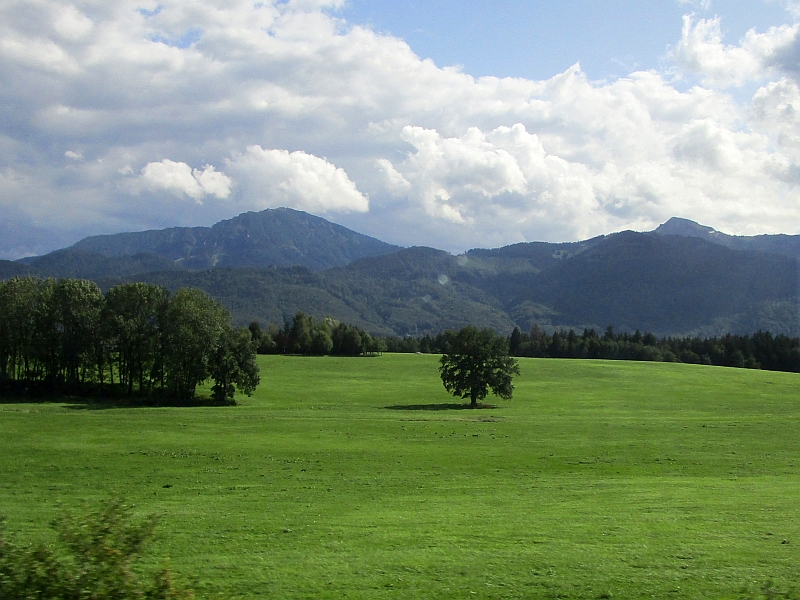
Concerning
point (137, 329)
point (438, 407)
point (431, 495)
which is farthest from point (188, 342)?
point (431, 495)

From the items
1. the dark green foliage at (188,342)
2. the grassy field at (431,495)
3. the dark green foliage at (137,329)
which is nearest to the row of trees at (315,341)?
the dark green foliage at (137,329)

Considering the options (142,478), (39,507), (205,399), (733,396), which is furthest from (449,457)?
(733,396)

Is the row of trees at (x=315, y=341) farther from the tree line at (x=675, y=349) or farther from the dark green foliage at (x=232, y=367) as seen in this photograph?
the dark green foliage at (x=232, y=367)

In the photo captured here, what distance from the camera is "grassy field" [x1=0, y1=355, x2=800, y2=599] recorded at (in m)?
14.1

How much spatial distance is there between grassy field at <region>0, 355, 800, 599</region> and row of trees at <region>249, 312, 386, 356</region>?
296 feet

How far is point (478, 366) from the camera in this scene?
69.6 metres

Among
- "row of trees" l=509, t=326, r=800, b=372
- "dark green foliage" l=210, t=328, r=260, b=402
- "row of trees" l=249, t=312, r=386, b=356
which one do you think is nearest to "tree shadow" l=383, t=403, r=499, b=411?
"dark green foliage" l=210, t=328, r=260, b=402

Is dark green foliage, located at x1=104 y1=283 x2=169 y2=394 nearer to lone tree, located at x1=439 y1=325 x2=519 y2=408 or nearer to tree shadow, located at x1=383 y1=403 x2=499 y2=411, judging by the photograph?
tree shadow, located at x1=383 y1=403 x2=499 y2=411

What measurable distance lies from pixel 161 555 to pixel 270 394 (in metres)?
64.4

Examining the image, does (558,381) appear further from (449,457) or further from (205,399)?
(449,457)

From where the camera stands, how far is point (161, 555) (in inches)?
606

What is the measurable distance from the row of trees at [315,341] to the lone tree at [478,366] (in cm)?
8057

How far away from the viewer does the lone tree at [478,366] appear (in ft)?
226

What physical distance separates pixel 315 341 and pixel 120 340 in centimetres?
7654
